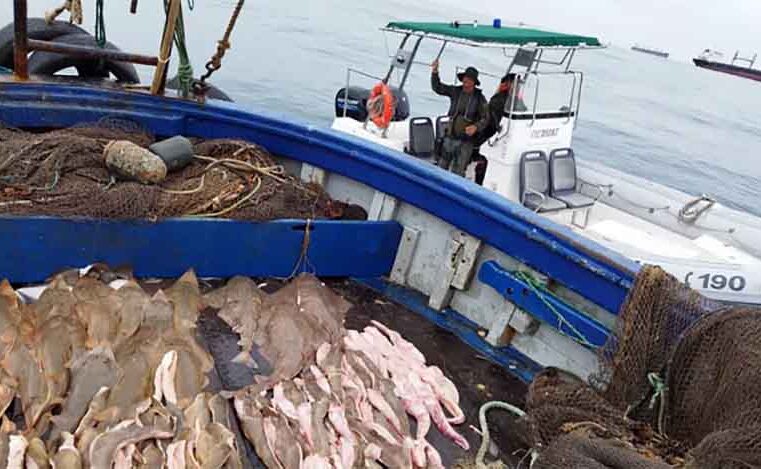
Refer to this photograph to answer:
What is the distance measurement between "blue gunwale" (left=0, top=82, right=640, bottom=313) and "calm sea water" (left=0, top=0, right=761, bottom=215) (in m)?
11.3

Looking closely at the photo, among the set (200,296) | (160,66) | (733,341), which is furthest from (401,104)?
(733,341)

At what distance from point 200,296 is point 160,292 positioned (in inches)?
14.5

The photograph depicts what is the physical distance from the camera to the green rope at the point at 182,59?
5916 millimetres

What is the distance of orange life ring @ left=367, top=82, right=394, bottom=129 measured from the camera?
11344 millimetres

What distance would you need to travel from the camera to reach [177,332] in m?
4.11

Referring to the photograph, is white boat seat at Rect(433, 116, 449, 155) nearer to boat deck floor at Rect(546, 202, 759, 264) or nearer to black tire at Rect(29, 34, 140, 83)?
boat deck floor at Rect(546, 202, 759, 264)

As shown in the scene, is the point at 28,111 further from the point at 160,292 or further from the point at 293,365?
the point at 293,365

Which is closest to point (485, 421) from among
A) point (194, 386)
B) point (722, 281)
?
point (194, 386)

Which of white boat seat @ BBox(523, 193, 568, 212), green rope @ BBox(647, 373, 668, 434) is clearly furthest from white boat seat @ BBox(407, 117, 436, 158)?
green rope @ BBox(647, 373, 668, 434)

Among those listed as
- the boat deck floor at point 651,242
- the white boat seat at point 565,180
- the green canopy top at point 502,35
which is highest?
the green canopy top at point 502,35

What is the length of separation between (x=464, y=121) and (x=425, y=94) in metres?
26.9

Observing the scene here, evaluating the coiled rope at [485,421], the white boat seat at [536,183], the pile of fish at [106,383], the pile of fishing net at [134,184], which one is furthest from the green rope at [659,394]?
the white boat seat at [536,183]

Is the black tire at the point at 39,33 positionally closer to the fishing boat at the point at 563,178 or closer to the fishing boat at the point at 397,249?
the fishing boat at the point at 397,249

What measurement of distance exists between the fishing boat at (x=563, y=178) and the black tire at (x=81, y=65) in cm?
439
